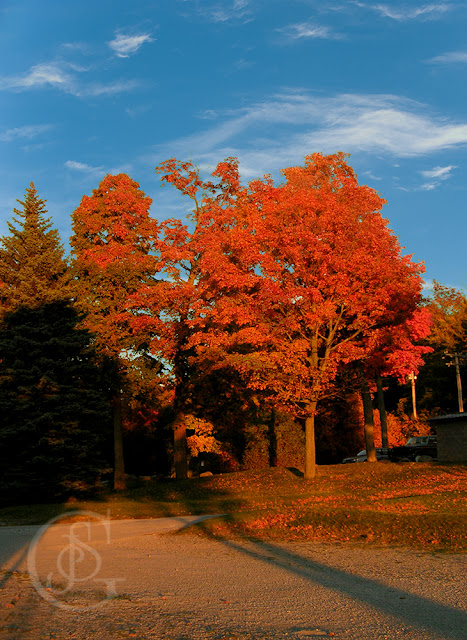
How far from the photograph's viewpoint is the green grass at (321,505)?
12.8m

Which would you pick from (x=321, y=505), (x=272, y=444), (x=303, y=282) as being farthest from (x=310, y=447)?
(x=272, y=444)

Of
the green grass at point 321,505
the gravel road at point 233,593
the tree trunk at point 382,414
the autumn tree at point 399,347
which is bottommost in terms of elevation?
the green grass at point 321,505

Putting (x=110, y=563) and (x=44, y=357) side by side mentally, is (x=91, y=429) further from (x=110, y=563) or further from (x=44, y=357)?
→ (x=110, y=563)

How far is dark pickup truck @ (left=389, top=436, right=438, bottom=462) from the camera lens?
36.2 m

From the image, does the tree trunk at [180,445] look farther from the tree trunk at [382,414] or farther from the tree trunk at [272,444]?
the tree trunk at [382,414]

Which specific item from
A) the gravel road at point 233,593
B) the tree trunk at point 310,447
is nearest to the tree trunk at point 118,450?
the tree trunk at point 310,447

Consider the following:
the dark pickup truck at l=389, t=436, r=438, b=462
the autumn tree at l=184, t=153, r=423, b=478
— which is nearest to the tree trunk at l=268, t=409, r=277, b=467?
the dark pickup truck at l=389, t=436, r=438, b=462

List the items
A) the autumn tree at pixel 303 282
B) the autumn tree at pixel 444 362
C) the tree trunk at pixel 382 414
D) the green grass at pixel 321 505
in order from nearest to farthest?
1. the green grass at pixel 321 505
2. the autumn tree at pixel 303 282
3. the tree trunk at pixel 382 414
4. the autumn tree at pixel 444 362

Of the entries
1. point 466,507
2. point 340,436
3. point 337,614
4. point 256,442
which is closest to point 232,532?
point 466,507

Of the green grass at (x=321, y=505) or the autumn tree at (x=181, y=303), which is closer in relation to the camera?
the green grass at (x=321, y=505)

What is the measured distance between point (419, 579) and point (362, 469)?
18683 mm

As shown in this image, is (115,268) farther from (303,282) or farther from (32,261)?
(303,282)

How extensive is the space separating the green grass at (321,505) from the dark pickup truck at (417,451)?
995cm

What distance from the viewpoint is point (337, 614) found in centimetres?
662
